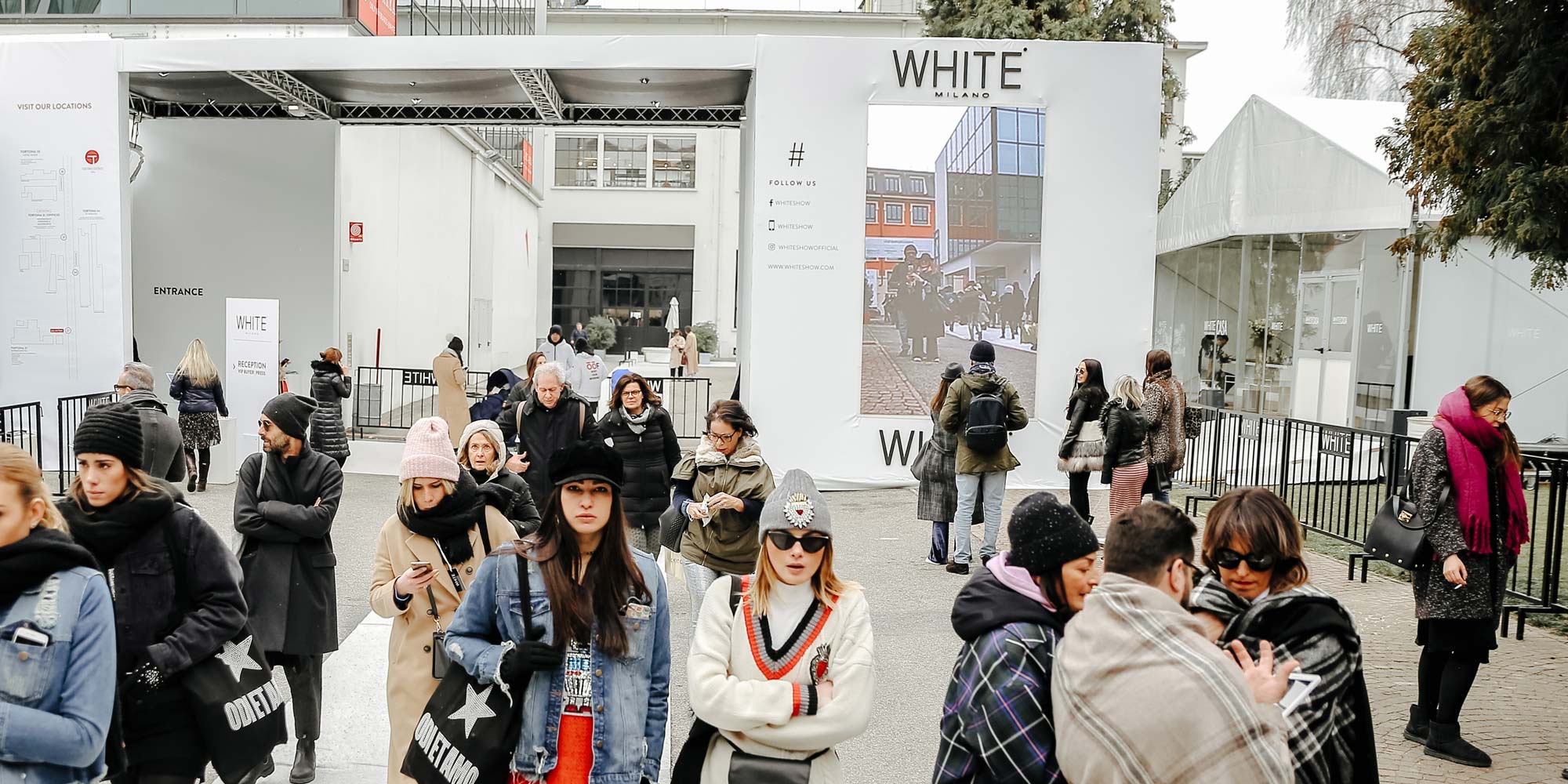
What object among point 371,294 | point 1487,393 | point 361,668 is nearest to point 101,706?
point 361,668

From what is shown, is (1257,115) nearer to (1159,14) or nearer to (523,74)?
(1159,14)

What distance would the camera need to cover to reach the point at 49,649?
2.82 meters

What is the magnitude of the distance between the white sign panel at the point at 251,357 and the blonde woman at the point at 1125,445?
31.2 ft

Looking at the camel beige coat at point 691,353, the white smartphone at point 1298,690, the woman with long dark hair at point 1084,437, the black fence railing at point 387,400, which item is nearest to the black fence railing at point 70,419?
the black fence railing at point 387,400

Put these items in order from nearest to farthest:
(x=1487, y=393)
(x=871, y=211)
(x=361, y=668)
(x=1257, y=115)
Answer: (x=1487, y=393), (x=361, y=668), (x=871, y=211), (x=1257, y=115)

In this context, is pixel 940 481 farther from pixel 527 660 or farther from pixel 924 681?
pixel 527 660

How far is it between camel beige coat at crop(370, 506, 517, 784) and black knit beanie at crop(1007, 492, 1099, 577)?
220 centimetres

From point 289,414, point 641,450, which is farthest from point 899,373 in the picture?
point 289,414

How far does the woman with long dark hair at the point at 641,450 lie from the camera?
7.23m

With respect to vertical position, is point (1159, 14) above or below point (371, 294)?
above

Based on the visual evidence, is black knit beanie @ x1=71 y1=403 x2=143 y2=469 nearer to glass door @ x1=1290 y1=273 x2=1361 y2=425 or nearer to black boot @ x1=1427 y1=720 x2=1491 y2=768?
black boot @ x1=1427 y1=720 x2=1491 y2=768

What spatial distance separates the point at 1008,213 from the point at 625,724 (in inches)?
446

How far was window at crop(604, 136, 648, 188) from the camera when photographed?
1887 inches

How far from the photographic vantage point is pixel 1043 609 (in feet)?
9.44
